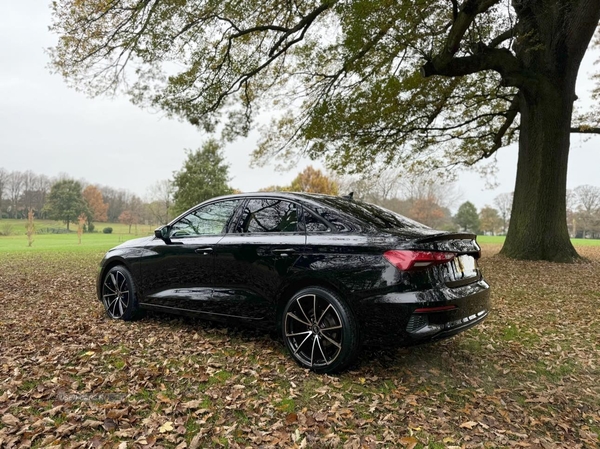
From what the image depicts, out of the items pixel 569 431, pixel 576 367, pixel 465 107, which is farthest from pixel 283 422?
pixel 465 107

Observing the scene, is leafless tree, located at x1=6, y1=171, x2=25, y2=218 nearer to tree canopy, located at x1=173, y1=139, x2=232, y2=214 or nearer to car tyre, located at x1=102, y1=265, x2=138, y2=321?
tree canopy, located at x1=173, y1=139, x2=232, y2=214

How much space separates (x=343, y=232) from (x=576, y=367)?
98.3 inches

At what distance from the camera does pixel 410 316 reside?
2.91 m

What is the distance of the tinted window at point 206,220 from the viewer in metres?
4.20

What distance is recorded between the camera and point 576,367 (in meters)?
3.60

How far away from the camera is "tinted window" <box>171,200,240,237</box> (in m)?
4.20

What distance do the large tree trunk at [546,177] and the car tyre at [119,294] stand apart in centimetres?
954

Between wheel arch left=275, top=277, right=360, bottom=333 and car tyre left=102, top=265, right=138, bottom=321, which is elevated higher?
wheel arch left=275, top=277, right=360, bottom=333

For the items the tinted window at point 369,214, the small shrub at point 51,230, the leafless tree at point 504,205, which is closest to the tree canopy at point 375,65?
the tinted window at point 369,214

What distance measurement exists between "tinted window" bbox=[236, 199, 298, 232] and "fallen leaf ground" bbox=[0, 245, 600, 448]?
1.17 metres

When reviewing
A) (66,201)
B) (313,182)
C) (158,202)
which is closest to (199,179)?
(313,182)

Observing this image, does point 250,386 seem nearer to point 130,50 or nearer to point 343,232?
point 343,232

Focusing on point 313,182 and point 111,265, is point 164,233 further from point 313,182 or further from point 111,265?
point 313,182

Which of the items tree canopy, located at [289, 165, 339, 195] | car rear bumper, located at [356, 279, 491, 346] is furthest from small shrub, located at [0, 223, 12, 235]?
car rear bumper, located at [356, 279, 491, 346]
